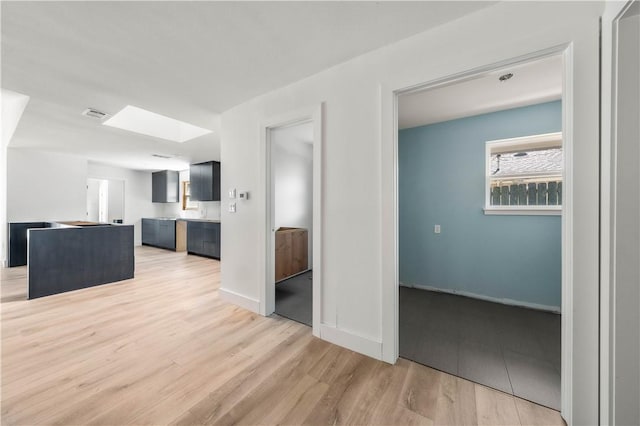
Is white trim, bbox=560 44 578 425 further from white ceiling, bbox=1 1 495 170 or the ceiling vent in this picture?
the ceiling vent

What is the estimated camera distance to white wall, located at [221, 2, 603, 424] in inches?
49.7

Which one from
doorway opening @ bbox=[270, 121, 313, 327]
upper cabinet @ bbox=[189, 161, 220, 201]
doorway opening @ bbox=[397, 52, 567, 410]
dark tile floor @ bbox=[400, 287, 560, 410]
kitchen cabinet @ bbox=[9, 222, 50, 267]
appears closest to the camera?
dark tile floor @ bbox=[400, 287, 560, 410]

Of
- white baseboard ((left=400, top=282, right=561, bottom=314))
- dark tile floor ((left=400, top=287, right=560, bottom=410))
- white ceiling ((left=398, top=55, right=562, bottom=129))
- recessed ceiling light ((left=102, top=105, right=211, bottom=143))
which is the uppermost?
recessed ceiling light ((left=102, top=105, right=211, bottom=143))

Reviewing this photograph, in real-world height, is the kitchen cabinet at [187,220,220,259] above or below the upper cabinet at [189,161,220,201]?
below

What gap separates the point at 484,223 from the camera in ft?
10.3

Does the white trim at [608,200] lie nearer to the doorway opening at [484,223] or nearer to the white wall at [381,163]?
the white wall at [381,163]

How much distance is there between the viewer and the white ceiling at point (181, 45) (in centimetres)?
153

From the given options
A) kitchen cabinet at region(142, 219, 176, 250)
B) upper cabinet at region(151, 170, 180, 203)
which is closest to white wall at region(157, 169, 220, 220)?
upper cabinet at region(151, 170, 180, 203)

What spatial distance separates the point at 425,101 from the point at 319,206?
1817mm

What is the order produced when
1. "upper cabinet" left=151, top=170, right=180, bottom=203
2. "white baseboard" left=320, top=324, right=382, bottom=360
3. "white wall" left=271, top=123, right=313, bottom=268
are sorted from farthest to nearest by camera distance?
"upper cabinet" left=151, top=170, right=180, bottom=203
"white wall" left=271, top=123, right=313, bottom=268
"white baseboard" left=320, top=324, right=382, bottom=360

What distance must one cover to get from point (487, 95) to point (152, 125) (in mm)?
4787

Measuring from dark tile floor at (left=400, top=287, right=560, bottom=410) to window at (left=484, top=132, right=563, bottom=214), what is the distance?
3.95 ft

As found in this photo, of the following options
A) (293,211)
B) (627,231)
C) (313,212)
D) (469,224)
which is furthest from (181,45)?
(469,224)

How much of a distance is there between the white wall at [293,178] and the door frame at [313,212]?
1.44 metres
